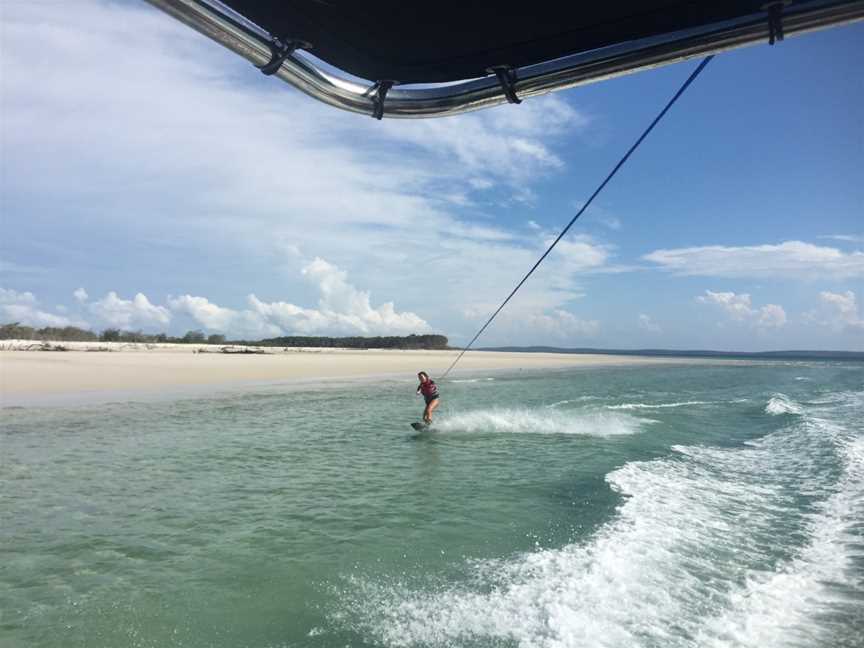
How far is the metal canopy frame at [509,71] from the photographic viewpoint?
1854mm

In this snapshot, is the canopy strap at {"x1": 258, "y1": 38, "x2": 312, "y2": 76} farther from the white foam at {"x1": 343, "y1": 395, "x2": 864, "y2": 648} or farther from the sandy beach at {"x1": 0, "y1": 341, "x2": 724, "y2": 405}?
the sandy beach at {"x1": 0, "y1": 341, "x2": 724, "y2": 405}

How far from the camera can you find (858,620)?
18.0 feet

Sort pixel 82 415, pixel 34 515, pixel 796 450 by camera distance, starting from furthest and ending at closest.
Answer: pixel 82 415, pixel 796 450, pixel 34 515

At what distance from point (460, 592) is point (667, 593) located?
85.6 inches

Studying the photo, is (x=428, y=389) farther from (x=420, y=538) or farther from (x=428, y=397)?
(x=420, y=538)

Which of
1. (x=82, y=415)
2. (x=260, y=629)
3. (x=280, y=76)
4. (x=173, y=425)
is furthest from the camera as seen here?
(x=82, y=415)

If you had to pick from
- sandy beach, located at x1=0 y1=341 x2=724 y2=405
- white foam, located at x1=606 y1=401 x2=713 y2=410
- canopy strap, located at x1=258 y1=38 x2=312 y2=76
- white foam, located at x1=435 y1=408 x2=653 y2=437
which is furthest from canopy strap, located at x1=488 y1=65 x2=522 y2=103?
sandy beach, located at x1=0 y1=341 x2=724 y2=405

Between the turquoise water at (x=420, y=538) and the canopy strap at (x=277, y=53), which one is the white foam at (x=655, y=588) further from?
the canopy strap at (x=277, y=53)

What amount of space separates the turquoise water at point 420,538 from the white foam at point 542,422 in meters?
1.16

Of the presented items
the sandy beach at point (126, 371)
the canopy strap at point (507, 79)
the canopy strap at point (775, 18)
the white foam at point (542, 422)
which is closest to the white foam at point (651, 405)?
the white foam at point (542, 422)

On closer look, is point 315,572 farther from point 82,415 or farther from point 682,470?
point 82,415

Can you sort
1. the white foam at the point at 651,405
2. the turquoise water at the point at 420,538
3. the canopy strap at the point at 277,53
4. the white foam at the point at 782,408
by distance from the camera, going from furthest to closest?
the white foam at the point at 651,405 < the white foam at the point at 782,408 < the turquoise water at the point at 420,538 < the canopy strap at the point at 277,53

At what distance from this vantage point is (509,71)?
2404mm

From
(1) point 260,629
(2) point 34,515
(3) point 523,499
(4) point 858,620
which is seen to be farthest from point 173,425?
(4) point 858,620
